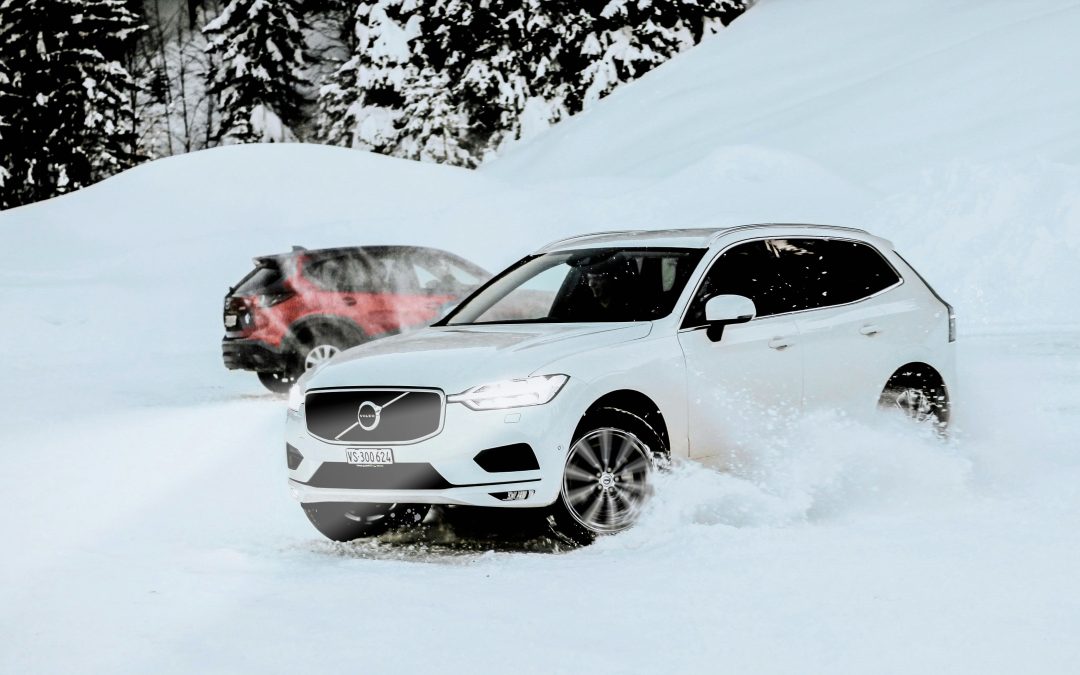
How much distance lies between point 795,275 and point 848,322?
414mm

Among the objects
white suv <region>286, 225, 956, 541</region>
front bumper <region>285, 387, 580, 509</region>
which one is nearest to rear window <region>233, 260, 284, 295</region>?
white suv <region>286, 225, 956, 541</region>

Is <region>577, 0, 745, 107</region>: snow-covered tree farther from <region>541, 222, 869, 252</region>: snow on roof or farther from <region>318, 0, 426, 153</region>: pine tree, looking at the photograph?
<region>541, 222, 869, 252</region>: snow on roof

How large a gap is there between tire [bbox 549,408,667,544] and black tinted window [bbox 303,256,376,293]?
7482mm

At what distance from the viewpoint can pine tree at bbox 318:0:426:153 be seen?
46.6m

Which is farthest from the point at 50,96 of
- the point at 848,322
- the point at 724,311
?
the point at 724,311

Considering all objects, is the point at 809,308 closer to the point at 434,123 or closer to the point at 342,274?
the point at 342,274

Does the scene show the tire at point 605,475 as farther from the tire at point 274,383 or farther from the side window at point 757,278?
the tire at point 274,383

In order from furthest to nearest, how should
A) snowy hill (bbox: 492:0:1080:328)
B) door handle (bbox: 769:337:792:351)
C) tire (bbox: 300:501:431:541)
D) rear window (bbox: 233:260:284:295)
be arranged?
snowy hill (bbox: 492:0:1080:328) → rear window (bbox: 233:260:284:295) → door handle (bbox: 769:337:792:351) → tire (bbox: 300:501:431:541)

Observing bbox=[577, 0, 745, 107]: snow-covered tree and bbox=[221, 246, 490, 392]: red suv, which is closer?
bbox=[221, 246, 490, 392]: red suv

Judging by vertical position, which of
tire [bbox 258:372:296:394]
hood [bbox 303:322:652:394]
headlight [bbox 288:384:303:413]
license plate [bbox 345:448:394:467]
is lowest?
tire [bbox 258:372:296:394]

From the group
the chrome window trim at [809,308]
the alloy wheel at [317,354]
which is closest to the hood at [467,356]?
the chrome window trim at [809,308]

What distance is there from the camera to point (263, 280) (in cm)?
1374

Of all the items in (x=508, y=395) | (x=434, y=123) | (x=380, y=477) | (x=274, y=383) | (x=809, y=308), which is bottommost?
(x=274, y=383)

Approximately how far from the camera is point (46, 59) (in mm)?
49094
